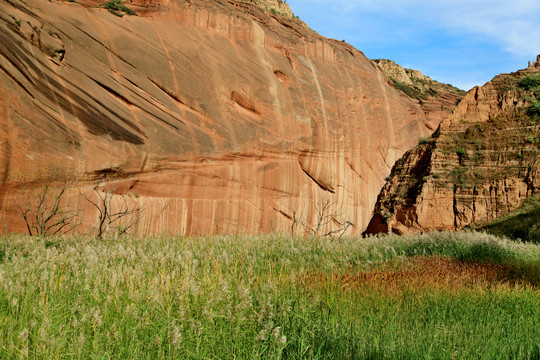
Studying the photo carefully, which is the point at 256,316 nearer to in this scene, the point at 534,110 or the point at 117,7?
the point at 117,7

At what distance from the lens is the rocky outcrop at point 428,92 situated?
155 ft

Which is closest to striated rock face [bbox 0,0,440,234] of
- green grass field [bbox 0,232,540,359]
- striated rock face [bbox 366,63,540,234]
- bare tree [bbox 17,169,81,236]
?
bare tree [bbox 17,169,81,236]

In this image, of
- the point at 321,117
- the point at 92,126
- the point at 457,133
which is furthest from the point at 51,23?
the point at 457,133

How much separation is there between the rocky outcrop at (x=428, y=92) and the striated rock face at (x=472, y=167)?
12.6m

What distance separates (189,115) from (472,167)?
65.5ft

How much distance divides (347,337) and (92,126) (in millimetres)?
18358

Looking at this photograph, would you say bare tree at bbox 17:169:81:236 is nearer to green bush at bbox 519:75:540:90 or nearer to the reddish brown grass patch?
the reddish brown grass patch

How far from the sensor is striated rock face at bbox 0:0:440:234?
18328 millimetres

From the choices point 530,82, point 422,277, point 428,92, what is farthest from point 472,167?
point 422,277

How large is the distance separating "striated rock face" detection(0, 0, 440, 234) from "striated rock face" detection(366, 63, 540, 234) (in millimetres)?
4442

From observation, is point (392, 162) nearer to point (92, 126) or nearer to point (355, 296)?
point (92, 126)

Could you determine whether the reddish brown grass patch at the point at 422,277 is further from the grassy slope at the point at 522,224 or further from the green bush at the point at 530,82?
the green bush at the point at 530,82

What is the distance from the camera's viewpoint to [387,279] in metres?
7.72

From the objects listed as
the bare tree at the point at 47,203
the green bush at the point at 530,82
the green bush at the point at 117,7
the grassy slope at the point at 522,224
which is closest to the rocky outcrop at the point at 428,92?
the green bush at the point at 530,82
